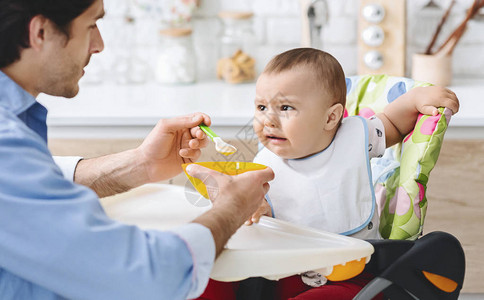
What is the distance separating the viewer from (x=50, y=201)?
0.90m

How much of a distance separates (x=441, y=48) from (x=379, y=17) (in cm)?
30

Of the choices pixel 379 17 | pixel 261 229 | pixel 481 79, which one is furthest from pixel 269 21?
pixel 261 229

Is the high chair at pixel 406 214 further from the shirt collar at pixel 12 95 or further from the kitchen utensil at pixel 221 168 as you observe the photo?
the shirt collar at pixel 12 95

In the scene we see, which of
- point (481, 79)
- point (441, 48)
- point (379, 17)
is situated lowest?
point (481, 79)

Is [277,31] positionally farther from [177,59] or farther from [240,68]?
[177,59]

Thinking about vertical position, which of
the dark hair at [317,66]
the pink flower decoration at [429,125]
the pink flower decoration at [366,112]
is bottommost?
the pink flower decoration at [366,112]

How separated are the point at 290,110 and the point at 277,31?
1.40 metres

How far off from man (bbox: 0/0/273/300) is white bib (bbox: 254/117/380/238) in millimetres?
285

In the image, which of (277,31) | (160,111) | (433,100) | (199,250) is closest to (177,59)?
(277,31)

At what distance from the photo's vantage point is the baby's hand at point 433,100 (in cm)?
138

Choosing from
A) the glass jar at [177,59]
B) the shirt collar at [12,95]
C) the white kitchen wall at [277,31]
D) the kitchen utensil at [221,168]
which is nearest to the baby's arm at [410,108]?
the kitchen utensil at [221,168]

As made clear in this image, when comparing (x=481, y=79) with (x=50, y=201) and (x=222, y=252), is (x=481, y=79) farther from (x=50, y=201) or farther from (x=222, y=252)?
(x=50, y=201)

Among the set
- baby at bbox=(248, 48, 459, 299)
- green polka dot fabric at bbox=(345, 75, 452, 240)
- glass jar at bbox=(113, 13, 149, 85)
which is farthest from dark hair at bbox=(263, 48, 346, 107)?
glass jar at bbox=(113, 13, 149, 85)

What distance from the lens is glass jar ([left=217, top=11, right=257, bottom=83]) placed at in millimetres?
2611
